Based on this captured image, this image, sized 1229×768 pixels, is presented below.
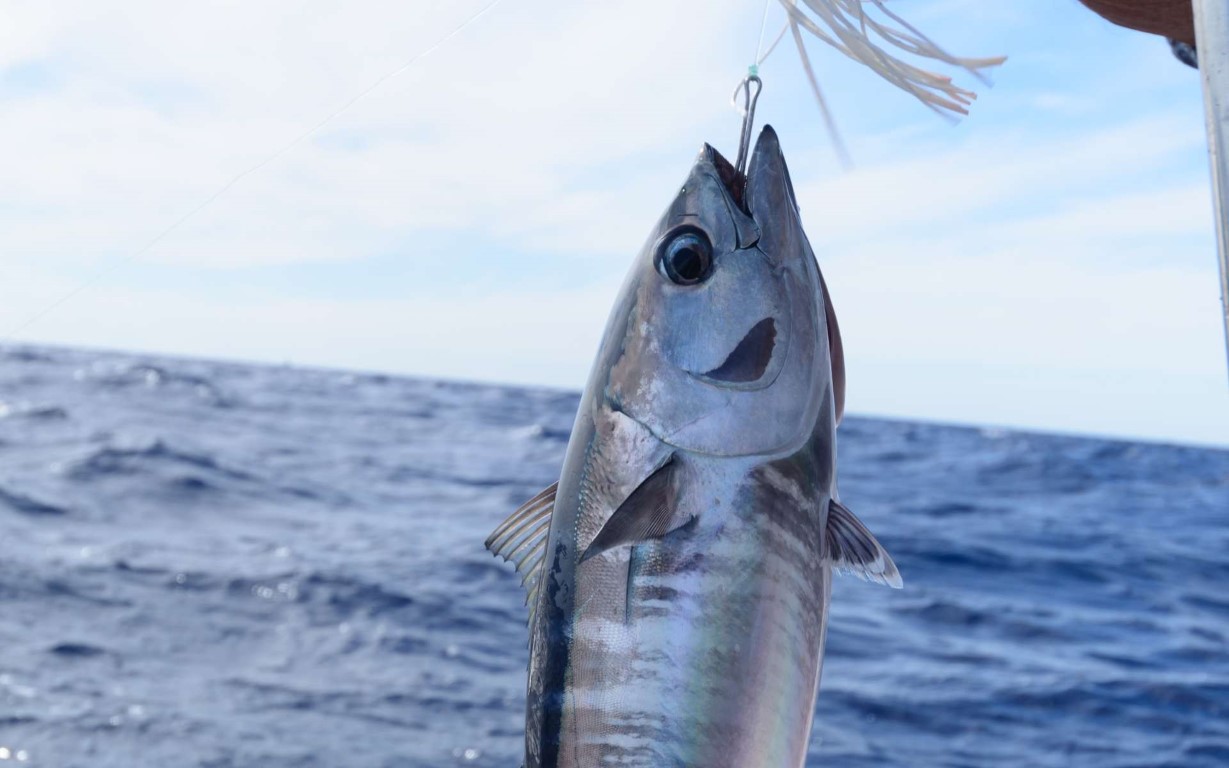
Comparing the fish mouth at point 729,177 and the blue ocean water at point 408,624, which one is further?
the blue ocean water at point 408,624

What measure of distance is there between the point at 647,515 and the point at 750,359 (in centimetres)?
29

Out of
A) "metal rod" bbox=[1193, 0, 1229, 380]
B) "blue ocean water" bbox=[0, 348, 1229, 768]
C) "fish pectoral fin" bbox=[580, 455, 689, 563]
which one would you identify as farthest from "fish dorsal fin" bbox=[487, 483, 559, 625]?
"blue ocean water" bbox=[0, 348, 1229, 768]

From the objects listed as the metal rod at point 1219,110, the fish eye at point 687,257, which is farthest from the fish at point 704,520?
the metal rod at point 1219,110

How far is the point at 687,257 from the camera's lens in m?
1.65

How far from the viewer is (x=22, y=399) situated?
102 feet

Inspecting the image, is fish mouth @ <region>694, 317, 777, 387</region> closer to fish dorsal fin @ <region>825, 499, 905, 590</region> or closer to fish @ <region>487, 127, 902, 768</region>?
fish @ <region>487, 127, 902, 768</region>

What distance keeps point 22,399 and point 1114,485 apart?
3440cm

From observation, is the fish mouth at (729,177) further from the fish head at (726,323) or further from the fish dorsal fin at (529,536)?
the fish dorsal fin at (529,536)

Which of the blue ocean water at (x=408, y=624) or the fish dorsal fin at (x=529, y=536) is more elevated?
the fish dorsal fin at (x=529, y=536)

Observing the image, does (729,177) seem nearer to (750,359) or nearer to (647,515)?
(750,359)

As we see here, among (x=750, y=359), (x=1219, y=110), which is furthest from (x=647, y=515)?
(x=1219, y=110)

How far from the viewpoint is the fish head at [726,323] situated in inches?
61.2

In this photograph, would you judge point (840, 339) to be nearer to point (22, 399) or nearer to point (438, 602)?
point (438, 602)

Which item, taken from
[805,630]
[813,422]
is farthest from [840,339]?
[805,630]
